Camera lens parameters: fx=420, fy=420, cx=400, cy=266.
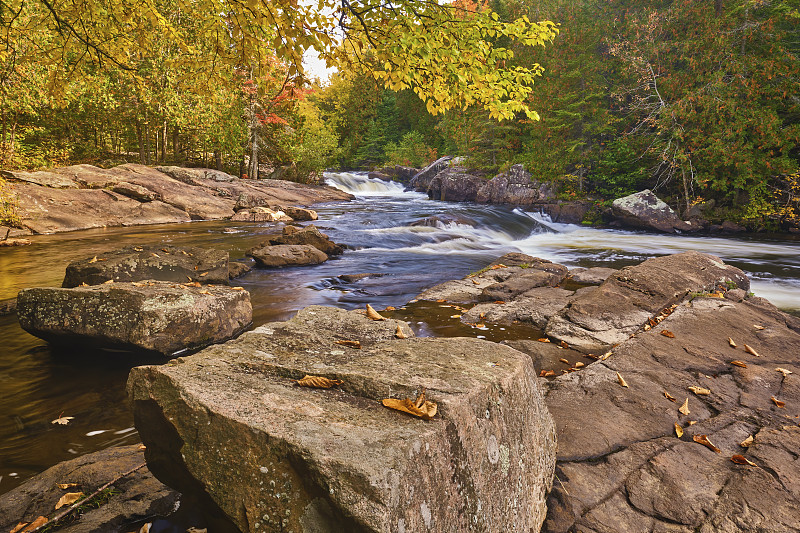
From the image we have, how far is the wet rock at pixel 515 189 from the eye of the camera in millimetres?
22688

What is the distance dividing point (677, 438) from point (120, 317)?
5.13 m

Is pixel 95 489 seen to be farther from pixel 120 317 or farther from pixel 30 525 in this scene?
pixel 120 317

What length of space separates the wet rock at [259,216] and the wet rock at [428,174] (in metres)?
15.2

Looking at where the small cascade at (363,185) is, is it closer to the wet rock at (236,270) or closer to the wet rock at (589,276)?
the wet rock at (236,270)

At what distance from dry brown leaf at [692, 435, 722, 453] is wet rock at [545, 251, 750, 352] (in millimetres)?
1892

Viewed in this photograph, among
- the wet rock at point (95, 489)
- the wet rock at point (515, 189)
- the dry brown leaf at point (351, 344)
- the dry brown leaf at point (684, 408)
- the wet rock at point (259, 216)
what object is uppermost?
the wet rock at point (515, 189)

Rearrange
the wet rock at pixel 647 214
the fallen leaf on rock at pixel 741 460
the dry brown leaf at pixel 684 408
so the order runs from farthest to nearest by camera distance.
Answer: the wet rock at pixel 647 214, the dry brown leaf at pixel 684 408, the fallen leaf on rock at pixel 741 460

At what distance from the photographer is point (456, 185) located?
1053 inches

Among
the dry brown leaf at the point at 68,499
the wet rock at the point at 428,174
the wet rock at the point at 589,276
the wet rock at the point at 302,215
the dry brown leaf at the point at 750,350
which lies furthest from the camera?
the wet rock at the point at 428,174

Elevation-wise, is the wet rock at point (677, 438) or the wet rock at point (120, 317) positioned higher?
the wet rock at point (120, 317)

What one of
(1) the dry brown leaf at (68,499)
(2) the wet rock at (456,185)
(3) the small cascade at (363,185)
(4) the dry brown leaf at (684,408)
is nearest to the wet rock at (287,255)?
(1) the dry brown leaf at (68,499)

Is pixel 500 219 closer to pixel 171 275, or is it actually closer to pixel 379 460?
pixel 171 275

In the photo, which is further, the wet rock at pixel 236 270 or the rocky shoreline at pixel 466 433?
the wet rock at pixel 236 270

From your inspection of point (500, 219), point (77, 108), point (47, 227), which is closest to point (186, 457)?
point (47, 227)
